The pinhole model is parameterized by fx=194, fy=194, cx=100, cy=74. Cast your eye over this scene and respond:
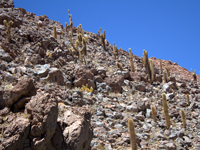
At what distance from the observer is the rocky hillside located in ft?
15.9

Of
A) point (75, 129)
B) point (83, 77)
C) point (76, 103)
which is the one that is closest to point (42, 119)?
point (75, 129)

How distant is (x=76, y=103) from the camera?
33.8ft

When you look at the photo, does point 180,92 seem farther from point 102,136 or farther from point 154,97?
point 102,136

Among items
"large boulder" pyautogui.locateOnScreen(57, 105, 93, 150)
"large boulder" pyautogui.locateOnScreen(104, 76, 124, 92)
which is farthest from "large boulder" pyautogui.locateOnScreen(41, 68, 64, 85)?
"large boulder" pyautogui.locateOnScreen(57, 105, 93, 150)

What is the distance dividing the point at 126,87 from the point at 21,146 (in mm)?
13327

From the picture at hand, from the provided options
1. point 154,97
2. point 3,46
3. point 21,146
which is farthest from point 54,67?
point 21,146

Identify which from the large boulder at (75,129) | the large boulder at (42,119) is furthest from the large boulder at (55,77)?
the large boulder at (42,119)

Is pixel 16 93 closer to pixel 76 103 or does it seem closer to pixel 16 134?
pixel 16 134

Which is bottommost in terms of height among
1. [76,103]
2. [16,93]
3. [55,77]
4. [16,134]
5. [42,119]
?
[16,134]

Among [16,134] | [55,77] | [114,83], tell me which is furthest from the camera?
[114,83]

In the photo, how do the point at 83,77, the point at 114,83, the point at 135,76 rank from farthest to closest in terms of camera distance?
the point at 135,76, the point at 114,83, the point at 83,77

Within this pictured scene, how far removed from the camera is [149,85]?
18.6 metres

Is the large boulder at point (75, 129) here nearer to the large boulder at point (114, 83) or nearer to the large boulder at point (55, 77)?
the large boulder at point (55, 77)

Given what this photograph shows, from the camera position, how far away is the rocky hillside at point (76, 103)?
485 cm
